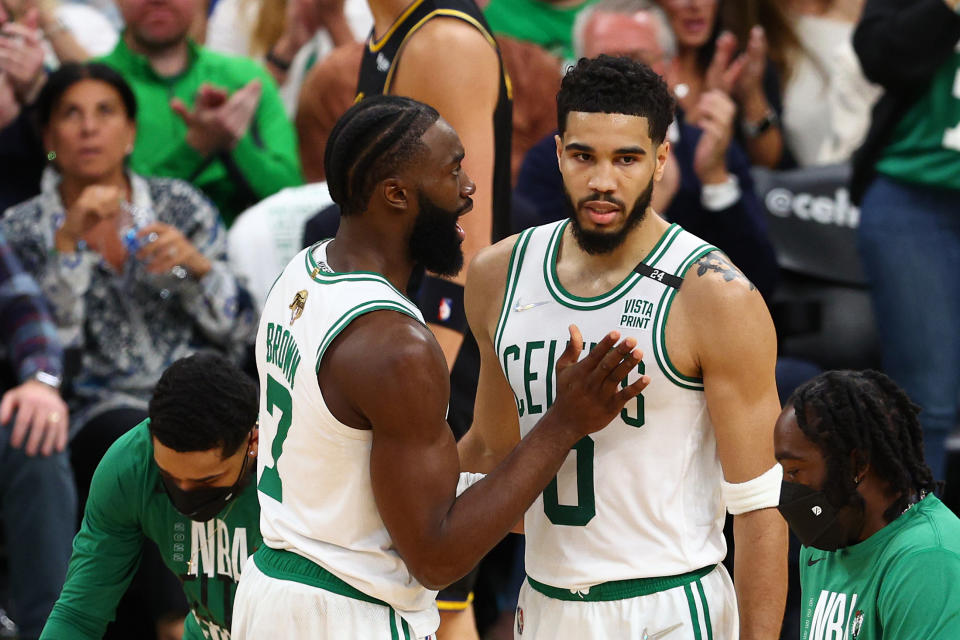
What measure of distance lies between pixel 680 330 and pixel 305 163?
10.4 ft

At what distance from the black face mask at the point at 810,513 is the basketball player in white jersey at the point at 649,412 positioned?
0.32 feet

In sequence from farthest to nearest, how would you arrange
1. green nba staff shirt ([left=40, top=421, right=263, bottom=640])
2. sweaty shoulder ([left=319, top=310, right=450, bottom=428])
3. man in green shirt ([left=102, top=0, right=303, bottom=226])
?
man in green shirt ([left=102, top=0, right=303, bottom=226]), green nba staff shirt ([left=40, top=421, right=263, bottom=640]), sweaty shoulder ([left=319, top=310, right=450, bottom=428])

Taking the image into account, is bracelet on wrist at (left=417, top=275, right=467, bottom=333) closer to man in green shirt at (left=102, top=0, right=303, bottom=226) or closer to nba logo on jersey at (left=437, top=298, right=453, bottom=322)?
nba logo on jersey at (left=437, top=298, right=453, bottom=322)

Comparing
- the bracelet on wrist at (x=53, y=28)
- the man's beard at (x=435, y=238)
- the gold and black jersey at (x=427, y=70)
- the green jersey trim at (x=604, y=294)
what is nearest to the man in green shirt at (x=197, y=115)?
the bracelet on wrist at (x=53, y=28)

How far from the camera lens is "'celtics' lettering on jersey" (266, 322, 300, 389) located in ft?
9.57

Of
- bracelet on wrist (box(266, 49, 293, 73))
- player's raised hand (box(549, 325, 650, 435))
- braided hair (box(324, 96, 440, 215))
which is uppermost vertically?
bracelet on wrist (box(266, 49, 293, 73))

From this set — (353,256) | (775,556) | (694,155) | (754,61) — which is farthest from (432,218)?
(754,61)

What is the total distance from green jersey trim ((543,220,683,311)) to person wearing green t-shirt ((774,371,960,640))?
18.7 inches

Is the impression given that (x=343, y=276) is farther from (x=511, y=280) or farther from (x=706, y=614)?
(x=706, y=614)

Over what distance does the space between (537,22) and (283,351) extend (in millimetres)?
4132

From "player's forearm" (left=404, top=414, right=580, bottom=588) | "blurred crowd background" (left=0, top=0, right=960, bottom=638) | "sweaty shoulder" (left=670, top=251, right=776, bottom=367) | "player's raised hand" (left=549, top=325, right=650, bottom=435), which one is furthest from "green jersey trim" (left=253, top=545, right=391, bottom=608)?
"blurred crowd background" (left=0, top=0, right=960, bottom=638)

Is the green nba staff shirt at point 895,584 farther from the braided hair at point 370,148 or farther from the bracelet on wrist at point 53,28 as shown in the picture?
the bracelet on wrist at point 53,28

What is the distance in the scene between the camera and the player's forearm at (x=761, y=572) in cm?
301

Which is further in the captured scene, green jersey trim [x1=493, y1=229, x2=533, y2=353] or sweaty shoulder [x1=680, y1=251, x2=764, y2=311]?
green jersey trim [x1=493, y1=229, x2=533, y2=353]
